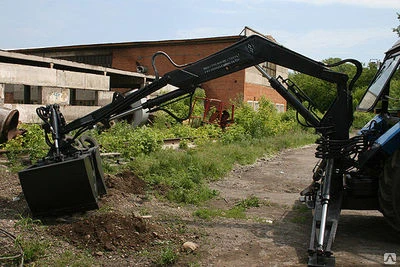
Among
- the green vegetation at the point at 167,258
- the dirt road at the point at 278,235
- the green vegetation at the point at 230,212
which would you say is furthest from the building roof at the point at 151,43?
the green vegetation at the point at 167,258

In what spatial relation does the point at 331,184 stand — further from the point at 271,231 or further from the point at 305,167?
the point at 305,167

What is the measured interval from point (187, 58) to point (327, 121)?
2268 centimetres

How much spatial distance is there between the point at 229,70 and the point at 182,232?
243 cm

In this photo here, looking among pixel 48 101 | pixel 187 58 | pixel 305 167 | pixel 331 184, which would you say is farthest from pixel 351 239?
pixel 187 58

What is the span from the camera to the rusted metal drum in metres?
10.8

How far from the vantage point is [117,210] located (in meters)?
6.48

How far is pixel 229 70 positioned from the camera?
611 cm

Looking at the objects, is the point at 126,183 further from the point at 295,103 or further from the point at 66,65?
the point at 66,65

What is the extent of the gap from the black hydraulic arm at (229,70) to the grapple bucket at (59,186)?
785 millimetres

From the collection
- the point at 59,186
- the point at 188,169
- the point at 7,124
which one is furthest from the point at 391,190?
the point at 7,124

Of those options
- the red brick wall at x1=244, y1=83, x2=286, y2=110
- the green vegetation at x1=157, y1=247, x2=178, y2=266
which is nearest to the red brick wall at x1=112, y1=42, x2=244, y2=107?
the red brick wall at x1=244, y1=83, x2=286, y2=110

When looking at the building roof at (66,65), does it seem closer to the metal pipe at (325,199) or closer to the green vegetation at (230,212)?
the green vegetation at (230,212)

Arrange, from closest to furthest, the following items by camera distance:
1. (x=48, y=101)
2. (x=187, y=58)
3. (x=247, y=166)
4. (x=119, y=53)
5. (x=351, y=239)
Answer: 1. (x=351, y=239)
2. (x=247, y=166)
3. (x=48, y=101)
4. (x=187, y=58)
5. (x=119, y=53)

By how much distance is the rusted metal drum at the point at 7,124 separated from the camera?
10836mm
